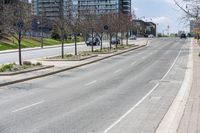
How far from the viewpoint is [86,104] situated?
1529 centimetres

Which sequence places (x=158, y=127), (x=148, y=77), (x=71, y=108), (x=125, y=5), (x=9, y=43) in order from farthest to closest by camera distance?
(x=125, y=5)
(x=9, y=43)
(x=148, y=77)
(x=71, y=108)
(x=158, y=127)

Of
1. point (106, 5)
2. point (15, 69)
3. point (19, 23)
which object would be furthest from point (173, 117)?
point (106, 5)

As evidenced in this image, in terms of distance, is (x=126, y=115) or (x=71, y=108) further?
(x=71, y=108)

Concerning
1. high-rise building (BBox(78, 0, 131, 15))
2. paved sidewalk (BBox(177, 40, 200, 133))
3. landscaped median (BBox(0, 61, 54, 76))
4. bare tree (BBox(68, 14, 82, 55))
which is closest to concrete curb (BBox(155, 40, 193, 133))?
paved sidewalk (BBox(177, 40, 200, 133))

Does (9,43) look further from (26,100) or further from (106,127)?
(106,127)

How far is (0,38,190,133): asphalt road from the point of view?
1133 cm

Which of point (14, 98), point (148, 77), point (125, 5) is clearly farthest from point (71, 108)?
point (125, 5)

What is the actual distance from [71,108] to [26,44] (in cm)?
6399

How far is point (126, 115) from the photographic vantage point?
13.2 meters

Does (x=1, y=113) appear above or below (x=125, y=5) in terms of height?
below

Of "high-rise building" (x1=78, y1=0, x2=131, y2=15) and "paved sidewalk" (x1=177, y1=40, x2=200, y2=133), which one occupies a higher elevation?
"high-rise building" (x1=78, y1=0, x2=131, y2=15)

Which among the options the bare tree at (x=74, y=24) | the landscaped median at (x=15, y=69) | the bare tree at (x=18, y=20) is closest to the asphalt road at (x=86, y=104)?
the landscaped median at (x=15, y=69)

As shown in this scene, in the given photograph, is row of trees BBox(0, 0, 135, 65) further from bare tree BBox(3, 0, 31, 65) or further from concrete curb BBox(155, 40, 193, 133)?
concrete curb BBox(155, 40, 193, 133)

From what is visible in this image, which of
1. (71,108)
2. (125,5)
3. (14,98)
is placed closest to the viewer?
(71,108)
